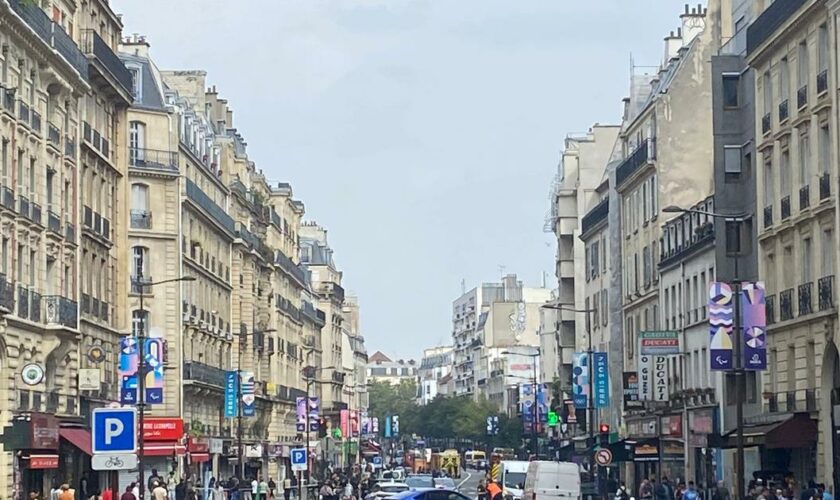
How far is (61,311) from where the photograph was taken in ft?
183

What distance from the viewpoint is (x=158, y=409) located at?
8225cm

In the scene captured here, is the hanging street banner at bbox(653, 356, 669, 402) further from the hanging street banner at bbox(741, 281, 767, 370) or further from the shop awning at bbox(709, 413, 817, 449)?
the hanging street banner at bbox(741, 281, 767, 370)

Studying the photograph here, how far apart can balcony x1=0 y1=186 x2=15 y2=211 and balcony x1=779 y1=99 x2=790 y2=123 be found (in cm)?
2245

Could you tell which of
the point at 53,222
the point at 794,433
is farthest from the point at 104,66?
the point at 794,433

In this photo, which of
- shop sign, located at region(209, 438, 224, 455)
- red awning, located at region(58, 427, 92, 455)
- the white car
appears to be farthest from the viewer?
shop sign, located at region(209, 438, 224, 455)

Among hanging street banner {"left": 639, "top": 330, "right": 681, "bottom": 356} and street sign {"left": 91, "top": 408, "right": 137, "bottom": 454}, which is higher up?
hanging street banner {"left": 639, "top": 330, "right": 681, "bottom": 356}

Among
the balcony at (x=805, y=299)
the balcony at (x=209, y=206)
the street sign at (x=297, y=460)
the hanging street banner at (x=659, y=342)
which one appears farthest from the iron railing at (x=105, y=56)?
the balcony at (x=805, y=299)

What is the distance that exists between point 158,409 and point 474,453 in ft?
357

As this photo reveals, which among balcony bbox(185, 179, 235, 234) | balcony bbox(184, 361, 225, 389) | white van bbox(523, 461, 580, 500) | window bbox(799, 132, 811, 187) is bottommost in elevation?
white van bbox(523, 461, 580, 500)

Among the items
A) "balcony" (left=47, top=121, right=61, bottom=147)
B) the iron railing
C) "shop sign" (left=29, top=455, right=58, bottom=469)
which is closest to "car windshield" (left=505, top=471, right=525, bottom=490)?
the iron railing

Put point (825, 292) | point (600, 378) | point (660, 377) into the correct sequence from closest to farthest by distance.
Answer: point (825, 292) < point (660, 377) < point (600, 378)

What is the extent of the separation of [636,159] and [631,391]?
1040cm

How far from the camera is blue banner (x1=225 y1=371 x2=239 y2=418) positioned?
86062mm

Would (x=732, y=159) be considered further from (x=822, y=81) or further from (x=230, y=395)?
(x=230, y=395)
